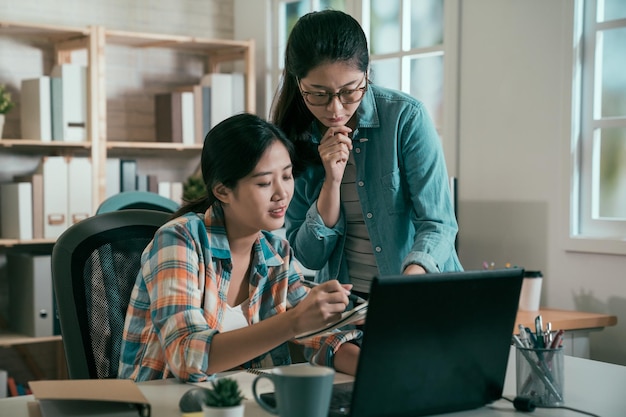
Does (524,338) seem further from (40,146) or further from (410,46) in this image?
(40,146)

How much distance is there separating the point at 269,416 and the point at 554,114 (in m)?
2.13

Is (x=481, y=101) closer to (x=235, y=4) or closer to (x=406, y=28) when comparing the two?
(x=406, y=28)

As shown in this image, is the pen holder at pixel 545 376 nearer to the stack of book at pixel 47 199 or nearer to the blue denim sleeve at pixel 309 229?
the blue denim sleeve at pixel 309 229

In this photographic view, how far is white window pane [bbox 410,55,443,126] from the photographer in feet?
11.7

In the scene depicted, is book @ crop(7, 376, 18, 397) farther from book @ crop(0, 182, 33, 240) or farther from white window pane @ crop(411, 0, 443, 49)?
white window pane @ crop(411, 0, 443, 49)

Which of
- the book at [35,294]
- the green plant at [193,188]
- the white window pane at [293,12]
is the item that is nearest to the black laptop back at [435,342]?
the book at [35,294]

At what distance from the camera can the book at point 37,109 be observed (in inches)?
149

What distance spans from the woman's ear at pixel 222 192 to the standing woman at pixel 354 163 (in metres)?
0.23

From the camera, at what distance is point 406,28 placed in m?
3.71

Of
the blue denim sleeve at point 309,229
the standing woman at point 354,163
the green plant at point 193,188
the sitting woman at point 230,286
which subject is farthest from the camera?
the green plant at point 193,188

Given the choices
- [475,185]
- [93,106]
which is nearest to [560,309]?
[475,185]

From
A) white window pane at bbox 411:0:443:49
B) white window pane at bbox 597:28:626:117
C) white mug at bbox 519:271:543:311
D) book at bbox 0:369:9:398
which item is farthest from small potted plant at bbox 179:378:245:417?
book at bbox 0:369:9:398

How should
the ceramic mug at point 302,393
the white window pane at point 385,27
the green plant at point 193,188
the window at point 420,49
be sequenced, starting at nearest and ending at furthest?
the ceramic mug at point 302,393, the window at point 420,49, the white window pane at point 385,27, the green plant at point 193,188

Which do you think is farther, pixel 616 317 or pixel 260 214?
pixel 616 317
